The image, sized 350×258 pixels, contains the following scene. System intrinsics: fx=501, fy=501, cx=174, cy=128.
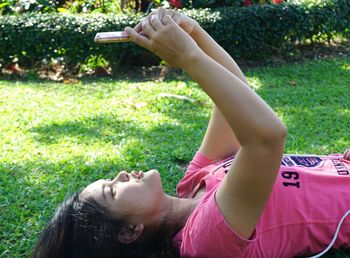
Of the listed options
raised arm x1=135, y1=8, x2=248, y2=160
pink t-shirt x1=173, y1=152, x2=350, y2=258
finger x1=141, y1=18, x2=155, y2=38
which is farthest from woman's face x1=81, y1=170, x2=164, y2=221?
finger x1=141, y1=18, x2=155, y2=38

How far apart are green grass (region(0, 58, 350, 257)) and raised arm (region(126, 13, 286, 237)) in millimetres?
785

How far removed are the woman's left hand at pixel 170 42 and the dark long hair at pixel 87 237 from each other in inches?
27.0

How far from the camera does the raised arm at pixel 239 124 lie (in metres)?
1.59

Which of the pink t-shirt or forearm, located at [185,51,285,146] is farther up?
forearm, located at [185,51,285,146]

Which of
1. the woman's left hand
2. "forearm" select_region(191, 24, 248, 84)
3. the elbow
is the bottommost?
"forearm" select_region(191, 24, 248, 84)

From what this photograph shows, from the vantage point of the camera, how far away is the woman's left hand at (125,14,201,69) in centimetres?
173

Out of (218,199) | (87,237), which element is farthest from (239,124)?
(87,237)

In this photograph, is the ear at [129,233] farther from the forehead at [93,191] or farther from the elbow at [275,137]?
the elbow at [275,137]

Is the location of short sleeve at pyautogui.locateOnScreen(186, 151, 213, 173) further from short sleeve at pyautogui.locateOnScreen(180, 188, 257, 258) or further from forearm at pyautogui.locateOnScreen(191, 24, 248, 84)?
short sleeve at pyautogui.locateOnScreen(180, 188, 257, 258)

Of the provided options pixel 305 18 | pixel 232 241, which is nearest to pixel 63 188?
pixel 232 241

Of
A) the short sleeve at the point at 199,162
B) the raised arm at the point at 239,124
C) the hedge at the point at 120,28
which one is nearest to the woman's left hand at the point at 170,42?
the raised arm at the point at 239,124

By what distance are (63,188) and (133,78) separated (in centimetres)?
311

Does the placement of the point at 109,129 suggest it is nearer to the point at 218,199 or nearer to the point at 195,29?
the point at 195,29

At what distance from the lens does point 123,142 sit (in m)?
3.76
